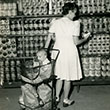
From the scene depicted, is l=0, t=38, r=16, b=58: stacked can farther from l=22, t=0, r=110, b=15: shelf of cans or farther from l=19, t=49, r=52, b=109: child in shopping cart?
l=19, t=49, r=52, b=109: child in shopping cart

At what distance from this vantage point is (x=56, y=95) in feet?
14.6

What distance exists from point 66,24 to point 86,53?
1246 mm

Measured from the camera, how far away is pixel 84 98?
4.80 metres

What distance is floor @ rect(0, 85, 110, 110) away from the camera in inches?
175

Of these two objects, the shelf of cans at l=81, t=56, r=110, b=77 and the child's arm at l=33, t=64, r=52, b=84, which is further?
the shelf of cans at l=81, t=56, r=110, b=77

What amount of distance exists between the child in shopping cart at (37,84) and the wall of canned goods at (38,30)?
1.14 m

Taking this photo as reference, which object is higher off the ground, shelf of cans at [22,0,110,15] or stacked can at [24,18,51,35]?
shelf of cans at [22,0,110,15]

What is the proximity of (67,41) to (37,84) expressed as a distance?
79 cm

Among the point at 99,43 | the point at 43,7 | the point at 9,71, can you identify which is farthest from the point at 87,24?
the point at 9,71

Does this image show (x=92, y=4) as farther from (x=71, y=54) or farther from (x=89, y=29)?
(x=71, y=54)

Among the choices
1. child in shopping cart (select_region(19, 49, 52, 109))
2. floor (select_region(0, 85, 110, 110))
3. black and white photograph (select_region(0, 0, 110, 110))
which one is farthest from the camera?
black and white photograph (select_region(0, 0, 110, 110))

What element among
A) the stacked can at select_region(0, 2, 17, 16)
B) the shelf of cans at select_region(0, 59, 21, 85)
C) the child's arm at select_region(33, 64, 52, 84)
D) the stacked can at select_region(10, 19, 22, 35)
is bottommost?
the shelf of cans at select_region(0, 59, 21, 85)

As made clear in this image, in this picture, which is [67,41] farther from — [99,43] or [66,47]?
[99,43]

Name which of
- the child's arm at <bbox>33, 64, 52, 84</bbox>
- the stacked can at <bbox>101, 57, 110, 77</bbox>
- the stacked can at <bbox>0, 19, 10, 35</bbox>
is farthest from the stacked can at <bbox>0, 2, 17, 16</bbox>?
the stacked can at <bbox>101, 57, 110, 77</bbox>
